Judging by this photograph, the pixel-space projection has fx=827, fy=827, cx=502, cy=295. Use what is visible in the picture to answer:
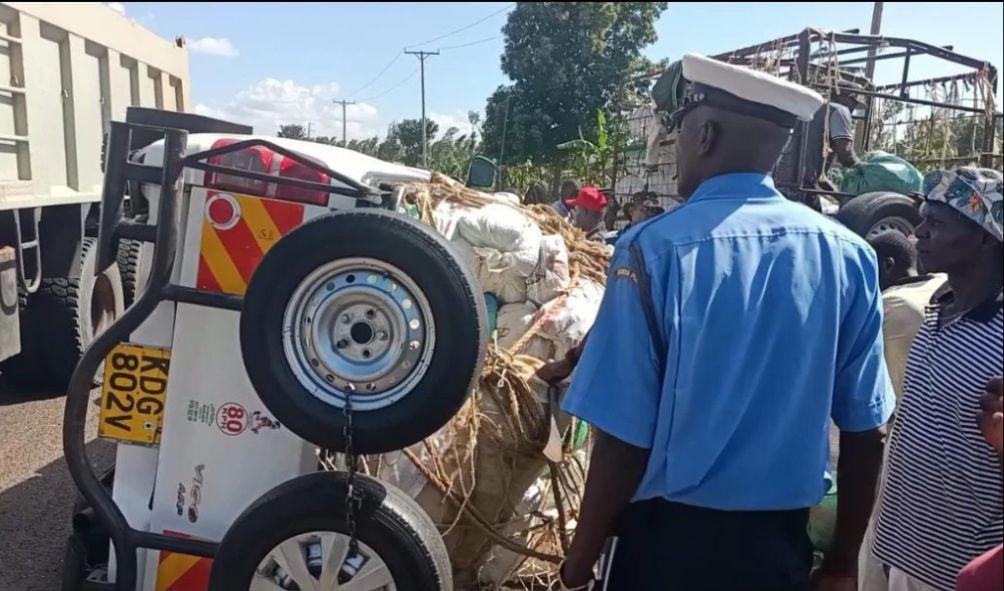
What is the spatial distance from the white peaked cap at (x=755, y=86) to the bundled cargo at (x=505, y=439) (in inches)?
39.4

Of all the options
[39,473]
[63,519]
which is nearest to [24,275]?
[39,473]

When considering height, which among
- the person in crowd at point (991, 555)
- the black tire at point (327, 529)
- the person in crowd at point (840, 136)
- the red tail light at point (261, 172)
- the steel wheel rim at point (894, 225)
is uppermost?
the person in crowd at point (840, 136)

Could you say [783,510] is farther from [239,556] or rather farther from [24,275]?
[24,275]

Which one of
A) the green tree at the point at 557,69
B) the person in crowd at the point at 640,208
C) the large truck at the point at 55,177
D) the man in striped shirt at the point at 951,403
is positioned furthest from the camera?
the green tree at the point at 557,69

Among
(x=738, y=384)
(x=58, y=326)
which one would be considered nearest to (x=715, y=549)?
(x=738, y=384)

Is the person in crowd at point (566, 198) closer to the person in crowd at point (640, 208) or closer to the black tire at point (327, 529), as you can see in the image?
the person in crowd at point (640, 208)

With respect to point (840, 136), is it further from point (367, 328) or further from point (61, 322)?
point (61, 322)

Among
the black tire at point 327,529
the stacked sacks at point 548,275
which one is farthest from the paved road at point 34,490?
the stacked sacks at point 548,275

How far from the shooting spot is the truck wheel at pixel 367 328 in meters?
2.11

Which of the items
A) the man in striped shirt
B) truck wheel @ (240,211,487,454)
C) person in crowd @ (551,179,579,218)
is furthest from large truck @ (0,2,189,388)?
the man in striped shirt

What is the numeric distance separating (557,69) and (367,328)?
2036 cm

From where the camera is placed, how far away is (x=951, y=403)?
77.3 inches

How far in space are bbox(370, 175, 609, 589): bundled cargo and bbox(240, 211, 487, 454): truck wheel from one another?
39 centimetres

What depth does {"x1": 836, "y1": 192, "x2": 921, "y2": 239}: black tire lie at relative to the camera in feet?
21.0
